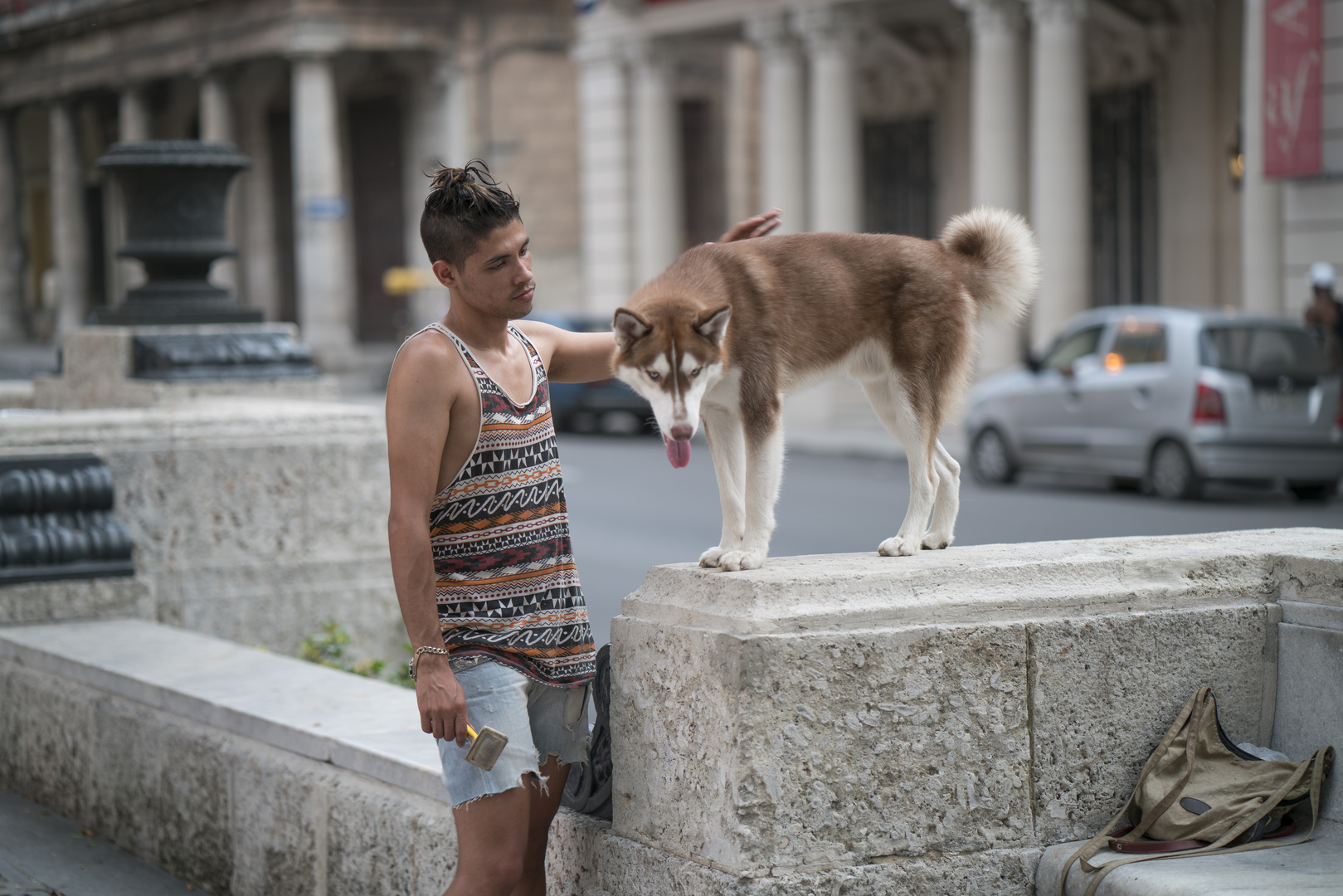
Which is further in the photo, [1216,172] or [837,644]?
[1216,172]

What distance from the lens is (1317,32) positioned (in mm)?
18953

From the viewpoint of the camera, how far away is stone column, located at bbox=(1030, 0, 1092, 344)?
72.9 ft

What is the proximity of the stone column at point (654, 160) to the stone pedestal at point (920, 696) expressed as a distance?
2547cm

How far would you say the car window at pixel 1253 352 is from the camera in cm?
1496

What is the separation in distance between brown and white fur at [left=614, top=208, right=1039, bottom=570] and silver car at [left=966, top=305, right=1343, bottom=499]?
447 inches

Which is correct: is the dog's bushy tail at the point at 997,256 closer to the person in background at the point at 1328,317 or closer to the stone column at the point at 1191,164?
the person in background at the point at 1328,317

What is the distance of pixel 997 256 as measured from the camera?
13.7 feet

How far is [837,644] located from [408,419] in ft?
3.38

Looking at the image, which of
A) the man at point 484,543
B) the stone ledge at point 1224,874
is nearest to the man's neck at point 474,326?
the man at point 484,543

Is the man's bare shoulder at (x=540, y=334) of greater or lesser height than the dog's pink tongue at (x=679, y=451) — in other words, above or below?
above

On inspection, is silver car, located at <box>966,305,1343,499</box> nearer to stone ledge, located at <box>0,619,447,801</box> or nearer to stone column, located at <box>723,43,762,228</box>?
stone ledge, located at <box>0,619,447,801</box>

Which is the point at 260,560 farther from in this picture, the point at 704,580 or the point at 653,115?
the point at 653,115

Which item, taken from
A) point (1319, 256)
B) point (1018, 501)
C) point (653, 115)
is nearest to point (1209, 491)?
point (1018, 501)

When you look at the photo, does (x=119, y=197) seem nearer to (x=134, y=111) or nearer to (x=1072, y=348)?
(x=134, y=111)
